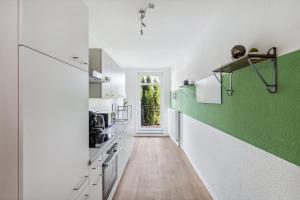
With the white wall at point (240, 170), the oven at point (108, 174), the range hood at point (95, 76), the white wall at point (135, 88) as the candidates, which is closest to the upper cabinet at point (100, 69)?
the range hood at point (95, 76)

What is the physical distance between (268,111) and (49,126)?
143 centimetres

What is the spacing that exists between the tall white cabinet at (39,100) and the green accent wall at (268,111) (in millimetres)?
1343

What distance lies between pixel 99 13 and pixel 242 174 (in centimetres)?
244

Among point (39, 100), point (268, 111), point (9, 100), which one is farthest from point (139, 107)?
point (9, 100)

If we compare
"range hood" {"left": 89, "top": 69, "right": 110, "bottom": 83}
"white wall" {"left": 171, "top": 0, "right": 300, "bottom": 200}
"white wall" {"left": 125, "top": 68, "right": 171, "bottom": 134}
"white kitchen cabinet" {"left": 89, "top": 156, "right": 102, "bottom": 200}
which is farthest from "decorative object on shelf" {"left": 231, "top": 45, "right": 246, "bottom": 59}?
"white wall" {"left": 125, "top": 68, "right": 171, "bottom": 134}

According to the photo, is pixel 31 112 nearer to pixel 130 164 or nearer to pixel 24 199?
pixel 24 199

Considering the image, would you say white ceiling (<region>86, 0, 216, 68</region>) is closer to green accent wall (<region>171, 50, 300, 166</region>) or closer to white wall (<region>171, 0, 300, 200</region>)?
white wall (<region>171, 0, 300, 200</region>)

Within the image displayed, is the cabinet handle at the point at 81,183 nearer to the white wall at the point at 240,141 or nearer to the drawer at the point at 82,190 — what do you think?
the drawer at the point at 82,190

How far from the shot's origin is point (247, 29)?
1969mm

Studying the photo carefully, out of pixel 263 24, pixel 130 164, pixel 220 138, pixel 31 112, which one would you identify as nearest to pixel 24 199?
pixel 31 112

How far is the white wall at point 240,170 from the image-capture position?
4.56 ft

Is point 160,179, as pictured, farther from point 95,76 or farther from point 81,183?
point 81,183

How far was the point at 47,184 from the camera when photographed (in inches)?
42.4

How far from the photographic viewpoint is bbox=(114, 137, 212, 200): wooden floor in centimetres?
303
